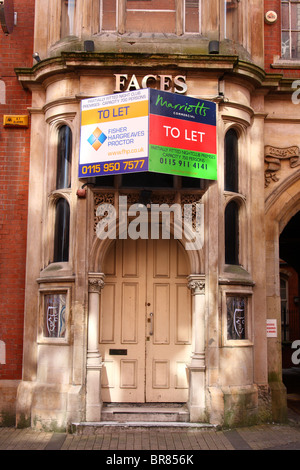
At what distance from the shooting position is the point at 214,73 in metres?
9.52

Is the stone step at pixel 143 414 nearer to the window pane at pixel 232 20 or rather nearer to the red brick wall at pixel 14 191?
the red brick wall at pixel 14 191

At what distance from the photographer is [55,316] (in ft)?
30.7

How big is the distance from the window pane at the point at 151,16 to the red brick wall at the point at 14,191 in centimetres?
190

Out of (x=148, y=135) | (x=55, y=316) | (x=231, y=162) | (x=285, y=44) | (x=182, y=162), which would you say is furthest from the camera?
(x=285, y=44)

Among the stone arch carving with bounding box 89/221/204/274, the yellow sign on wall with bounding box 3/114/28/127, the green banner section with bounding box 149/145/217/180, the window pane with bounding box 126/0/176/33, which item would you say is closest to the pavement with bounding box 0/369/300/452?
the stone arch carving with bounding box 89/221/204/274

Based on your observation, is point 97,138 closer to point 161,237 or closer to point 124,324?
point 161,237

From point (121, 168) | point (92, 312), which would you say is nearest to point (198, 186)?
point (121, 168)

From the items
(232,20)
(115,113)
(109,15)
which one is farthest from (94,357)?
(232,20)

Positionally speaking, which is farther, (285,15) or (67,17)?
(285,15)

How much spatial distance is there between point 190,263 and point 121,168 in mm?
2000

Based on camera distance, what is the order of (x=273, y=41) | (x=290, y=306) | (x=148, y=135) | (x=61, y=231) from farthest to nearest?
1. (x=290, y=306)
2. (x=273, y=41)
3. (x=61, y=231)
4. (x=148, y=135)

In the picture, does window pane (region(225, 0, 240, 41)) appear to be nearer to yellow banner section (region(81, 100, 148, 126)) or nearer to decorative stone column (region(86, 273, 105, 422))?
yellow banner section (region(81, 100, 148, 126))

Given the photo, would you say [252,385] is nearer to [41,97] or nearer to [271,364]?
[271,364]

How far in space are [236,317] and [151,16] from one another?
5.52m
